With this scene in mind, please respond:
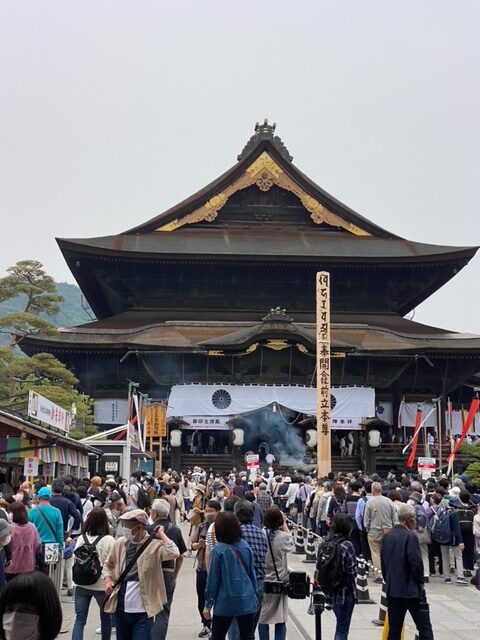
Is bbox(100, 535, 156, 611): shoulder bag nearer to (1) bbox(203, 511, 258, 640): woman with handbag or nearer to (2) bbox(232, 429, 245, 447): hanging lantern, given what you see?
(1) bbox(203, 511, 258, 640): woman with handbag

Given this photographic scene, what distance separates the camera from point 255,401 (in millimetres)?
33531

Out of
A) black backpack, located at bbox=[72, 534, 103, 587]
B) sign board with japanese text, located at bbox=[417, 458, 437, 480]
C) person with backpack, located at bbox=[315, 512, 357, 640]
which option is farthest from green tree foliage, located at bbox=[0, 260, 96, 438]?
person with backpack, located at bbox=[315, 512, 357, 640]

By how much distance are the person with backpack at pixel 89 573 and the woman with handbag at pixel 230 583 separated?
1.78 metres

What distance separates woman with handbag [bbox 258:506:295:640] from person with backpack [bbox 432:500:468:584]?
19.5 ft

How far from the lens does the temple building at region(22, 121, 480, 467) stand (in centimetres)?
3428

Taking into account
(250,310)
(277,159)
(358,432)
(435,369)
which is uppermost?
(277,159)

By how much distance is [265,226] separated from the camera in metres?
43.2

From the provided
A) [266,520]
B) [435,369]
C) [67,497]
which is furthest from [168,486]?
[435,369]

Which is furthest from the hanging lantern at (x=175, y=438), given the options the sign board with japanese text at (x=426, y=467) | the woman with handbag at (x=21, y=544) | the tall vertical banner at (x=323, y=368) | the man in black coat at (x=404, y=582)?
the man in black coat at (x=404, y=582)

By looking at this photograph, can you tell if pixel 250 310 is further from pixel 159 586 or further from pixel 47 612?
pixel 47 612

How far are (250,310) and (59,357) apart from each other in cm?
1000

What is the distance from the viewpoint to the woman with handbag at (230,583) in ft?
20.8

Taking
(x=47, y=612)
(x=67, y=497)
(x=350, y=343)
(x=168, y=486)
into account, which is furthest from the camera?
(x=350, y=343)

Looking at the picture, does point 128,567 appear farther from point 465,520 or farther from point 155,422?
point 155,422
